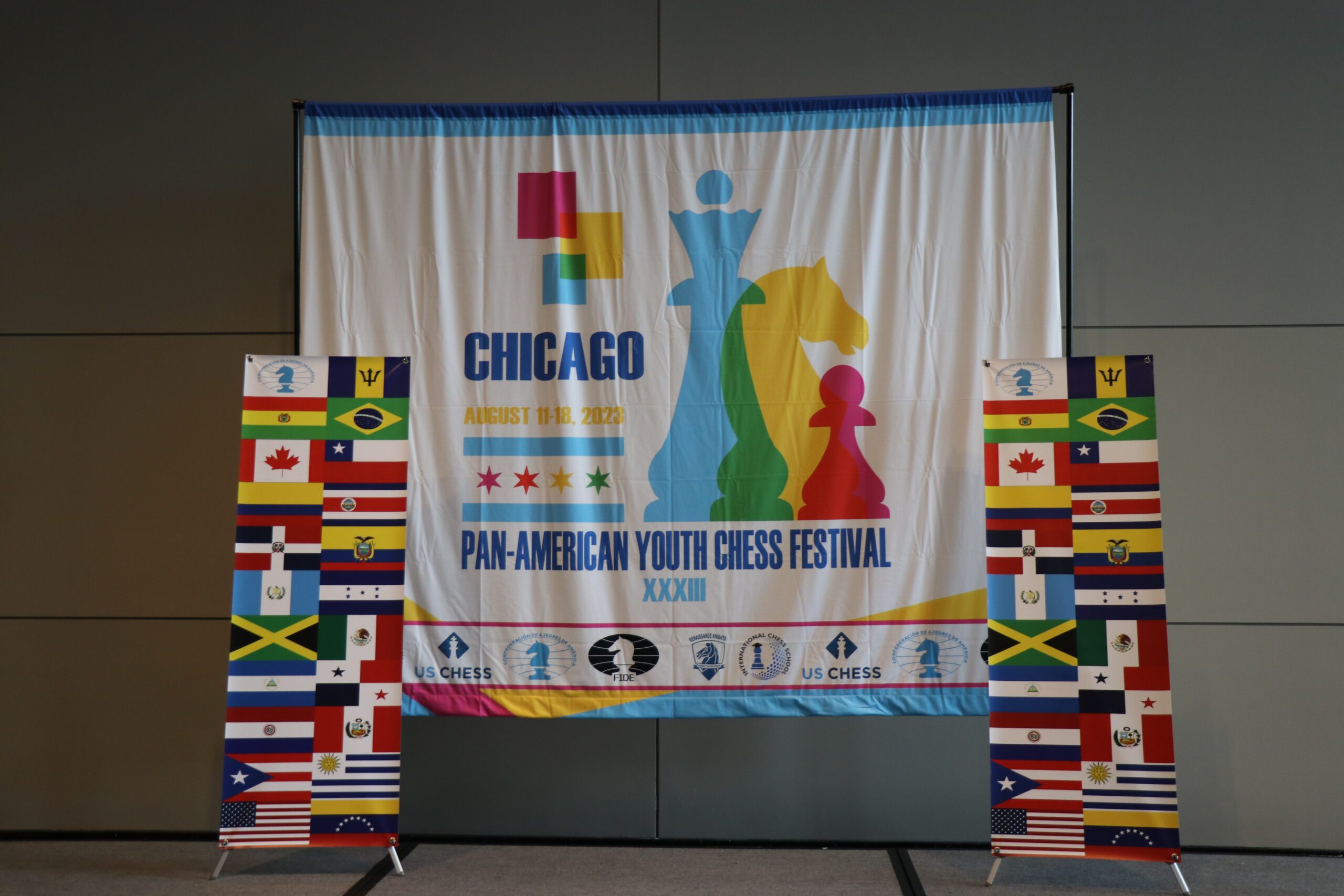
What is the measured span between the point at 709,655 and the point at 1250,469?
227cm

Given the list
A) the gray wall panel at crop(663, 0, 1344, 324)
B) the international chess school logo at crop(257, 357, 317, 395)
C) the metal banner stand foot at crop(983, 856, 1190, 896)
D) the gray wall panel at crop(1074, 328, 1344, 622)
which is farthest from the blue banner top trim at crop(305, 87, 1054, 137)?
the metal banner stand foot at crop(983, 856, 1190, 896)

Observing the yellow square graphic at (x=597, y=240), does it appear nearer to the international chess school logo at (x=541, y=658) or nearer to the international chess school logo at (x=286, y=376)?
the international chess school logo at (x=286, y=376)

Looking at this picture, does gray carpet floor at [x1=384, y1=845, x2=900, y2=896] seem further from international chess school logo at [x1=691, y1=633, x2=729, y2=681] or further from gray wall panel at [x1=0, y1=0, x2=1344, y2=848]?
international chess school logo at [x1=691, y1=633, x2=729, y2=681]

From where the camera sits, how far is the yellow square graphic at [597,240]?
10.8 ft

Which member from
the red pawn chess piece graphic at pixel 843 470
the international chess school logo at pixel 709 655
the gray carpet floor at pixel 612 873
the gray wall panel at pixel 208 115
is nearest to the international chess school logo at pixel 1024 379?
the red pawn chess piece graphic at pixel 843 470

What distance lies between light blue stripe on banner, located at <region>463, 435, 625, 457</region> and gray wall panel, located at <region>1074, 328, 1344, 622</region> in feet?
7.10

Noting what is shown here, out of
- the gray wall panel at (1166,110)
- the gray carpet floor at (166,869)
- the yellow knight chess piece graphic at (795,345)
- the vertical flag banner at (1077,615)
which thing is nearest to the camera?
the vertical flag banner at (1077,615)

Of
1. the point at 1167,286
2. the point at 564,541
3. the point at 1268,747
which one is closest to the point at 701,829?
the point at 564,541

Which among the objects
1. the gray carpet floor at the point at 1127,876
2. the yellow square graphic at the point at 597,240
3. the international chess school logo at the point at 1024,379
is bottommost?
the gray carpet floor at the point at 1127,876

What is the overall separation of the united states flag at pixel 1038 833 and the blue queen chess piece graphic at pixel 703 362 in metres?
1.39

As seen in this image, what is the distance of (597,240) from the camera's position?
10.8 feet

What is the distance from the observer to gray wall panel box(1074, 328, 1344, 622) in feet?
11.4

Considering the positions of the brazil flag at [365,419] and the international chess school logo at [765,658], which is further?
the international chess school logo at [765,658]

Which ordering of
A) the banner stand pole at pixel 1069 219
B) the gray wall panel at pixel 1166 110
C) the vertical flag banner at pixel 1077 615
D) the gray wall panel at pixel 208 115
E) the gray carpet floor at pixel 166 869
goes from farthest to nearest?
the gray wall panel at pixel 208 115 → the gray wall panel at pixel 1166 110 → the banner stand pole at pixel 1069 219 → the gray carpet floor at pixel 166 869 → the vertical flag banner at pixel 1077 615
